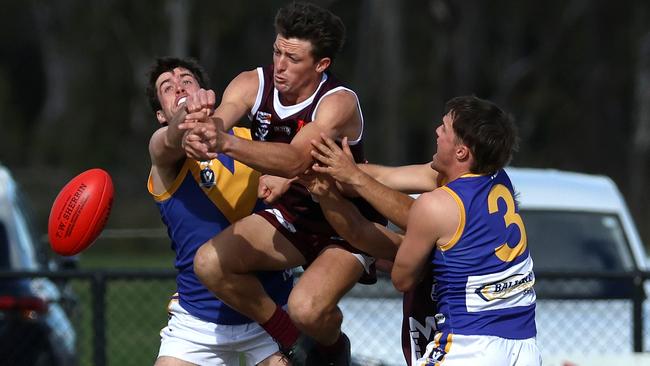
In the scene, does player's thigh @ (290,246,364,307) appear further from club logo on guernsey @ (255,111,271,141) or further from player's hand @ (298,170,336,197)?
club logo on guernsey @ (255,111,271,141)

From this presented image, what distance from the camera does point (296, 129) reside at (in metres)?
5.49

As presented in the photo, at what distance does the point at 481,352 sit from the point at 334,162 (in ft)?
3.27

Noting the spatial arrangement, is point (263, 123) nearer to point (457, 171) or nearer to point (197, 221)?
point (197, 221)

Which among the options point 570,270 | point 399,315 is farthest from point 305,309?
point 570,270

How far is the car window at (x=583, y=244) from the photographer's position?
8789 millimetres

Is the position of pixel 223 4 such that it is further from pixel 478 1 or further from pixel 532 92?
pixel 532 92

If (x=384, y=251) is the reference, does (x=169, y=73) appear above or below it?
above

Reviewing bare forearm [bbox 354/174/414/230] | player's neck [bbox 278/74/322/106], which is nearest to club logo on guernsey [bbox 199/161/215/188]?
player's neck [bbox 278/74/322/106]

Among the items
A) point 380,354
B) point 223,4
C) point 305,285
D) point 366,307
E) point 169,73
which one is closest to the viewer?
point 305,285

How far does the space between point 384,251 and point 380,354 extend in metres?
2.27

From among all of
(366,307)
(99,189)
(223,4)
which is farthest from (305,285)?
(223,4)

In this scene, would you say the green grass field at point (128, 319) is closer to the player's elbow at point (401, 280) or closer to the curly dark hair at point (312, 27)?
the curly dark hair at point (312, 27)

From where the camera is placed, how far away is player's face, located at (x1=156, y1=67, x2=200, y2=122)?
5.65 metres

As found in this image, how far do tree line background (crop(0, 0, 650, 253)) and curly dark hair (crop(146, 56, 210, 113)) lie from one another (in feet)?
85.9
